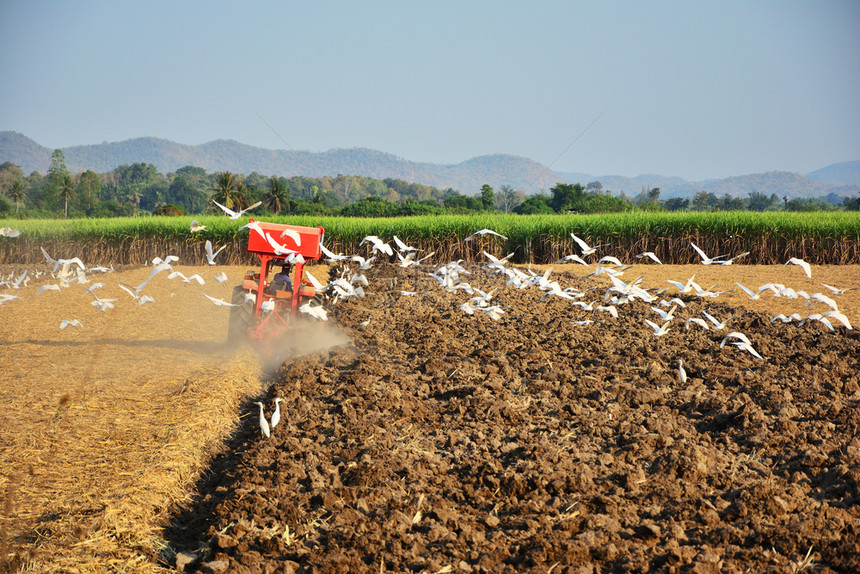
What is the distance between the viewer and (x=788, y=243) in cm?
1978

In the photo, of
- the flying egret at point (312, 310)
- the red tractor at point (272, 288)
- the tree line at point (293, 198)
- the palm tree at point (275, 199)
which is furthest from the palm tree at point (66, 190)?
the flying egret at point (312, 310)

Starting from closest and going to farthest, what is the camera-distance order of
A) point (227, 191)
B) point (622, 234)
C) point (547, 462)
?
point (547, 462)
point (622, 234)
point (227, 191)

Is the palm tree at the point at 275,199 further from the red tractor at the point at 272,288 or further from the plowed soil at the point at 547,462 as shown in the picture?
the plowed soil at the point at 547,462

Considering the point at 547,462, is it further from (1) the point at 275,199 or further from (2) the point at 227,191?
(2) the point at 227,191

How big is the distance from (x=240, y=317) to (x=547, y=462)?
4604 millimetres

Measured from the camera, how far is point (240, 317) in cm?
738

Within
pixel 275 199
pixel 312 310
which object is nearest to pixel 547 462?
pixel 312 310

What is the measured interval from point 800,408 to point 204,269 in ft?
60.4

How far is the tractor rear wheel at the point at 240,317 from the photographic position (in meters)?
7.24

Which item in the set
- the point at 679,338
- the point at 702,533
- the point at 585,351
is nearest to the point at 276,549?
the point at 702,533

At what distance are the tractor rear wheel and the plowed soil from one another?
901 millimetres

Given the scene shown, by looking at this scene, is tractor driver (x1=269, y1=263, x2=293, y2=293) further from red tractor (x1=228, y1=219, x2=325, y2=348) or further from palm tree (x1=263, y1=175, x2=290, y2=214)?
palm tree (x1=263, y1=175, x2=290, y2=214)

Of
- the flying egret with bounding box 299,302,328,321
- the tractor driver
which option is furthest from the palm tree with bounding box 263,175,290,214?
the flying egret with bounding box 299,302,328,321

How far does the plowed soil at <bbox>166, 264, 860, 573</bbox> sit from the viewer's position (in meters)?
2.98
